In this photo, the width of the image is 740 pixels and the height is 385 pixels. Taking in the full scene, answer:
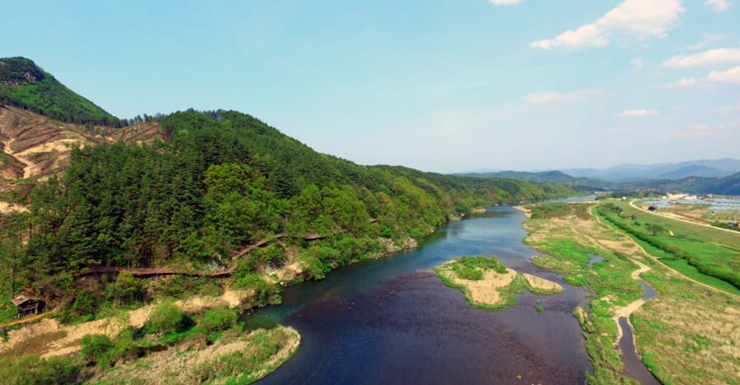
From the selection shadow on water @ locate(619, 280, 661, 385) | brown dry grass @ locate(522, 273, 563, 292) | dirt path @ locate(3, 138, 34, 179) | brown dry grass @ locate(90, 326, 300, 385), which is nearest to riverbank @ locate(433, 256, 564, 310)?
brown dry grass @ locate(522, 273, 563, 292)

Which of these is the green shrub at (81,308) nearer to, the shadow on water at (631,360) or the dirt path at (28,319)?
the dirt path at (28,319)

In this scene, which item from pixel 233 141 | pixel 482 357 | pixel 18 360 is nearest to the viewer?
pixel 18 360

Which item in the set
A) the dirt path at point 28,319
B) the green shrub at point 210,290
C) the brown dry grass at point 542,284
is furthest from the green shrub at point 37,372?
the brown dry grass at point 542,284

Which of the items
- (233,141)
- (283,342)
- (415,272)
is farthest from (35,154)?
(415,272)

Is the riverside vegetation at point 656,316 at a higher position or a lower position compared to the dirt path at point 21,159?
lower

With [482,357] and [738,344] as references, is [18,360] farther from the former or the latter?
[738,344]

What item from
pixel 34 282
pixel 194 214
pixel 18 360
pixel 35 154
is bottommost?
pixel 18 360

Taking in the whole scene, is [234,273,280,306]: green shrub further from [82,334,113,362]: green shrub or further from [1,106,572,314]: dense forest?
[82,334,113,362]: green shrub
